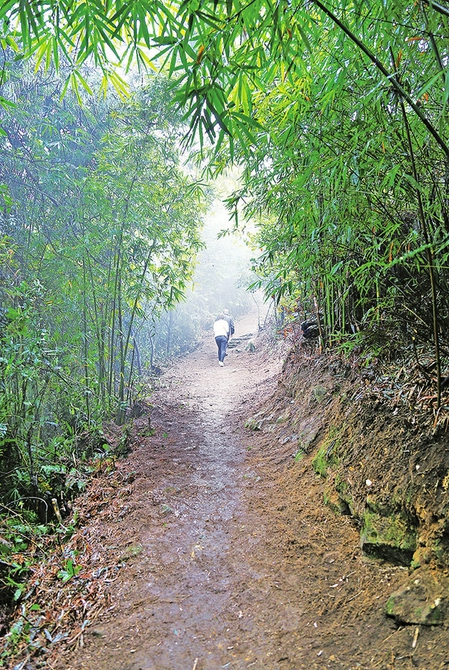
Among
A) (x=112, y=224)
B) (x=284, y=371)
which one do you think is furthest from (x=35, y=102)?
(x=284, y=371)

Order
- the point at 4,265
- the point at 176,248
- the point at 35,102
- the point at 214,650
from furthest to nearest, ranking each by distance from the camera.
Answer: the point at 176,248 < the point at 35,102 < the point at 4,265 < the point at 214,650

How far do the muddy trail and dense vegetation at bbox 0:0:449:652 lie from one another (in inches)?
35.8

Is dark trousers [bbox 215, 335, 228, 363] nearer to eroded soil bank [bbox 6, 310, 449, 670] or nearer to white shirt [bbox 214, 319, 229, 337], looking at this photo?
white shirt [bbox 214, 319, 229, 337]

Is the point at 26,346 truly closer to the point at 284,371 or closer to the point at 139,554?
the point at 139,554

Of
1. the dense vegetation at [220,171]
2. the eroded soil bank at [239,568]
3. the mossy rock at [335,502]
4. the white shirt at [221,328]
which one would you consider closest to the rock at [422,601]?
the eroded soil bank at [239,568]

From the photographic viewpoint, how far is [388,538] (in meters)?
1.57

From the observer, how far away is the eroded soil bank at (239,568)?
4.60 feet

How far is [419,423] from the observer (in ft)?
5.41

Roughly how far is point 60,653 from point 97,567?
553 millimetres

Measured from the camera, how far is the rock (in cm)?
122

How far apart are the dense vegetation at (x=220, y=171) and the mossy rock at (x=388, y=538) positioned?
61 cm

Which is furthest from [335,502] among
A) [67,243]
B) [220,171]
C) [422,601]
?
[67,243]

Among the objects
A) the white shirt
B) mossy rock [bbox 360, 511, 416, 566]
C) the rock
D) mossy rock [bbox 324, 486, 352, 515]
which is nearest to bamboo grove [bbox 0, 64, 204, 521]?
mossy rock [bbox 324, 486, 352, 515]

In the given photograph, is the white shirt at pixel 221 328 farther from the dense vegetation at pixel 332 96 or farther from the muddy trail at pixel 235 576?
the dense vegetation at pixel 332 96
